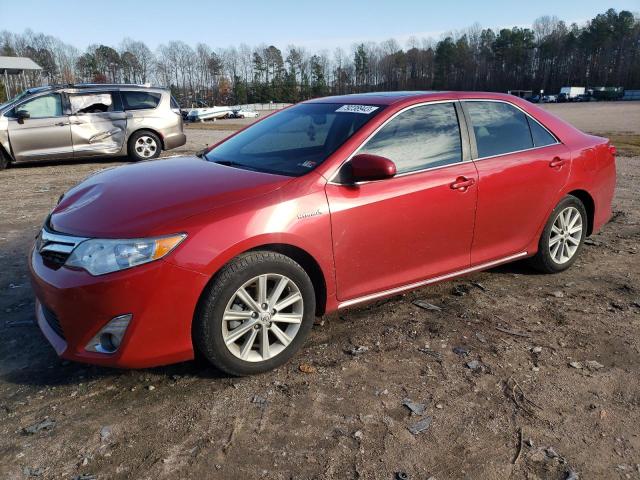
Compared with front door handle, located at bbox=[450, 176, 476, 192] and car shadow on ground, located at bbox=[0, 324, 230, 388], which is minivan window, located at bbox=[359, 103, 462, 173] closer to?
front door handle, located at bbox=[450, 176, 476, 192]

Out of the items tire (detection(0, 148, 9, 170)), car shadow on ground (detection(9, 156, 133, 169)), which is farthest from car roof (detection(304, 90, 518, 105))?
tire (detection(0, 148, 9, 170))

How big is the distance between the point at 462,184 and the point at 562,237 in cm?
152

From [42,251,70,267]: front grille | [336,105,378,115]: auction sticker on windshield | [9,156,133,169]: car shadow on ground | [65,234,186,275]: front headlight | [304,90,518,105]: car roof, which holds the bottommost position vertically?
[9,156,133,169]: car shadow on ground

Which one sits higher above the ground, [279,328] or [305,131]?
[305,131]

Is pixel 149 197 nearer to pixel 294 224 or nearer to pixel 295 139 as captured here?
pixel 294 224

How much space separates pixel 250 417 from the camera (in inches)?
106

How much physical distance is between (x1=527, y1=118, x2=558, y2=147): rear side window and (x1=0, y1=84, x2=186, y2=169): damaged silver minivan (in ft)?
30.0

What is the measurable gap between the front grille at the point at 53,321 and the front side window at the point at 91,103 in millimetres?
9110

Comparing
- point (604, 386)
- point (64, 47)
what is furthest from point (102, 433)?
point (64, 47)

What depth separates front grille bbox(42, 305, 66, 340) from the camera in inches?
112

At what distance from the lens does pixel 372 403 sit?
110 inches

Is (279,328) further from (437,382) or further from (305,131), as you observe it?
(305,131)

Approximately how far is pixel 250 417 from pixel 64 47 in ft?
373

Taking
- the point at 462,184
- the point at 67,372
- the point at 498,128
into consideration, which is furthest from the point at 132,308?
the point at 498,128
